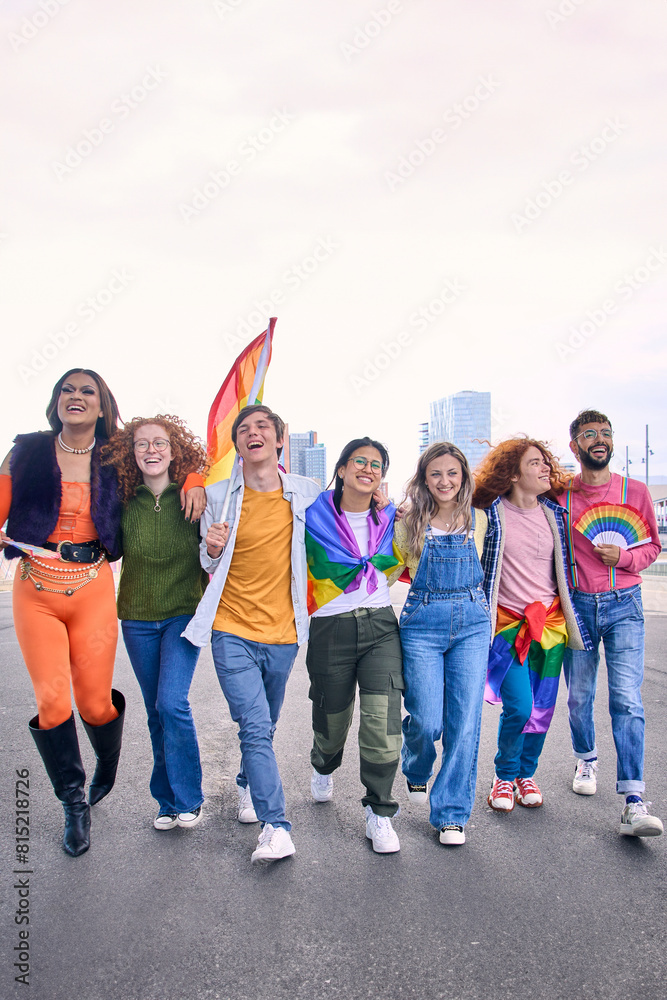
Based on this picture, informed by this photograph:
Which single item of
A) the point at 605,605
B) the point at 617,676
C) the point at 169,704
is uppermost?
the point at 605,605

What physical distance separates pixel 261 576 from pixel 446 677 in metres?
1.13

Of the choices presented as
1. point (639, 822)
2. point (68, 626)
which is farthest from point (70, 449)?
point (639, 822)

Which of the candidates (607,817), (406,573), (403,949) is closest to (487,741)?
(607,817)

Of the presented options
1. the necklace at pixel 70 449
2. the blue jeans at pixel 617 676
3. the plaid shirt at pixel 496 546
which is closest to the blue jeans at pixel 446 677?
the plaid shirt at pixel 496 546

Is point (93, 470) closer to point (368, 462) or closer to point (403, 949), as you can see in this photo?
point (368, 462)

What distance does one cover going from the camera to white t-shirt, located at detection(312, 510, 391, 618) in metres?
3.86

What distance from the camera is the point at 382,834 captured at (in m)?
3.52

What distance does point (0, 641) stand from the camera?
375 inches

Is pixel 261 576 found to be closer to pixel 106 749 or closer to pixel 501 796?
pixel 106 749

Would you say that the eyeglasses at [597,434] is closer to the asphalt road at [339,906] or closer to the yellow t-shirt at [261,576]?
the yellow t-shirt at [261,576]

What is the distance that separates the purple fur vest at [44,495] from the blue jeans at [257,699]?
827 mm

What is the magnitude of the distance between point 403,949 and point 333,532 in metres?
1.98

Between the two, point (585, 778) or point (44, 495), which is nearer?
point (44, 495)

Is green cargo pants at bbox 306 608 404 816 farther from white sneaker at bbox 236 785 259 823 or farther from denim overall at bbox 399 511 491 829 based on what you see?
white sneaker at bbox 236 785 259 823
